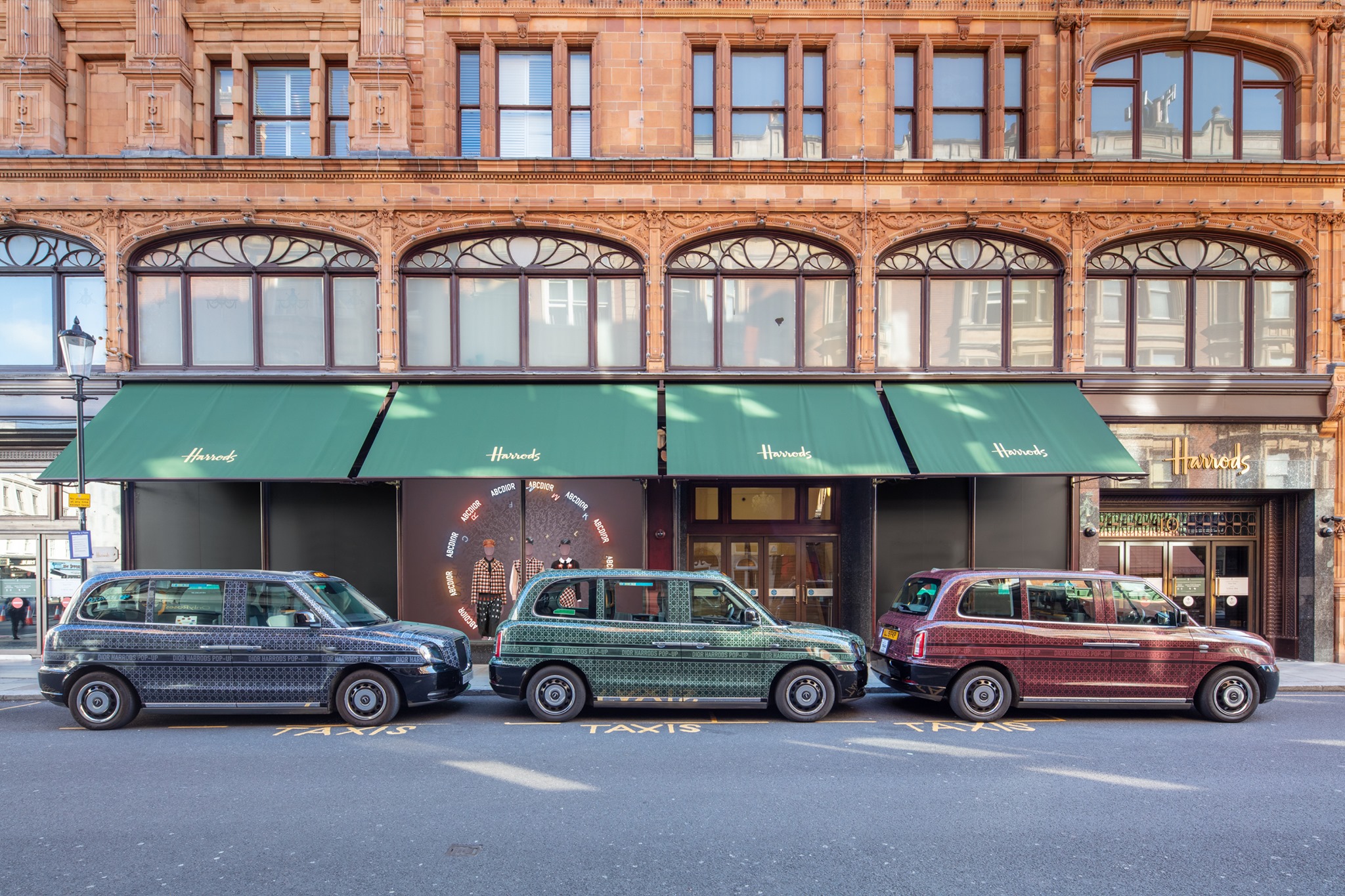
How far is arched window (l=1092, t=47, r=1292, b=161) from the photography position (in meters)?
14.4

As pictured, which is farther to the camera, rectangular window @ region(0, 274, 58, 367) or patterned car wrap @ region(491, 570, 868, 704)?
rectangular window @ region(0, 274, 58, 367)

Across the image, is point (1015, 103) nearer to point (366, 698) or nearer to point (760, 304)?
point (760, 304)

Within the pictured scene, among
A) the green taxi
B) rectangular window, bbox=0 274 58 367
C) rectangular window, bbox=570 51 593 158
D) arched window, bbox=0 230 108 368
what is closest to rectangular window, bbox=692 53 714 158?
rectangular window, bbox=570 51 593 158

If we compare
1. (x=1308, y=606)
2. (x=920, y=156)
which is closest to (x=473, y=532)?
(x=920, y=156)

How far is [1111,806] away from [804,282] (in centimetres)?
1022

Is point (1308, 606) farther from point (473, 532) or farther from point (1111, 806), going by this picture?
point (473, 532)

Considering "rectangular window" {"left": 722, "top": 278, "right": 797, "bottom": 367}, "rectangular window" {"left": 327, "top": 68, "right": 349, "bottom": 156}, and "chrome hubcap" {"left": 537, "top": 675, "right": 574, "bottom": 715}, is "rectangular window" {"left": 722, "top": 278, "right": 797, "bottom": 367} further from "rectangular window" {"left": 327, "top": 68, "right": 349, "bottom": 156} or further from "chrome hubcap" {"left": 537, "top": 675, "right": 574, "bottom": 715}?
"rectangular window" {"left": 327, "top": 68, "right": 349, "bottom": 156}

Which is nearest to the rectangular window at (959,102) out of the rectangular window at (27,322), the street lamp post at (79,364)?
the street lamp post at (79,364)

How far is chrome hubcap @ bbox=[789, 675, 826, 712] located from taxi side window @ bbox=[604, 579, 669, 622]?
181 cm

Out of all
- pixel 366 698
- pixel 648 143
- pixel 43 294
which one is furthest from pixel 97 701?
pixel 648 143

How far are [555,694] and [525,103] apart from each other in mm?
10963

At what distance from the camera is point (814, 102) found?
1455cm

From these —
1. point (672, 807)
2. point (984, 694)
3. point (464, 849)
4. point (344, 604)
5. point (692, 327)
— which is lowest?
point (984, 694)

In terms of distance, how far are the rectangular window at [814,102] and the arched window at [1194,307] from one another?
558 cm
